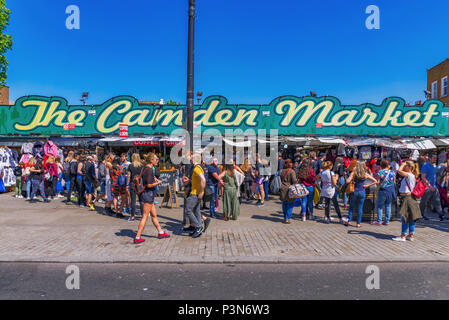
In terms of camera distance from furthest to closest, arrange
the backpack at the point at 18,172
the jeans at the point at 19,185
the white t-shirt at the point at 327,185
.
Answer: the backpack at the point at 18,172 < the jeans at the point at 19,185 < the white t-shirt at the point at 327,185

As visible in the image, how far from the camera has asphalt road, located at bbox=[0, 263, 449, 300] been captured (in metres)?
4.11

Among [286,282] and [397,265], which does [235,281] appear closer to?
[286,282]

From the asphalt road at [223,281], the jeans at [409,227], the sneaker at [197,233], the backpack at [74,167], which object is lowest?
the asphalt road at [223,281]

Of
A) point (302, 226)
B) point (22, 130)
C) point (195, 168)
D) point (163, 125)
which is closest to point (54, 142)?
point (22, 130)

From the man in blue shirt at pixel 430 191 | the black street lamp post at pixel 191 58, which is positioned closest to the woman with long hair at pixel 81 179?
the black street lamp post at pixel 191 58

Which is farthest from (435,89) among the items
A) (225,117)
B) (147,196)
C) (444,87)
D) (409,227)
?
(147,196)

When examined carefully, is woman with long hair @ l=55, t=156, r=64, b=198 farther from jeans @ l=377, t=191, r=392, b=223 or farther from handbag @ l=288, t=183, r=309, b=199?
jeans @ l=377, t=191, r=392, b=223

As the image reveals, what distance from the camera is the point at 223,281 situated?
4574 millimetres

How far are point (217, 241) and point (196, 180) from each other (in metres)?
1.36

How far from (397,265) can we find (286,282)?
2135 mm

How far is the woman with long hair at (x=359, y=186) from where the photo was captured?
7.70 meters

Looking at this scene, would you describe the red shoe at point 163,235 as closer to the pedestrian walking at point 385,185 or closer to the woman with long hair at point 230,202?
the woman with long hair at point 230,202

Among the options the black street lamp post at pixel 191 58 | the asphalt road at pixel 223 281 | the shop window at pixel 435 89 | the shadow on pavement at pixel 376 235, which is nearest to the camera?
the asphalt road at pixel 223 281

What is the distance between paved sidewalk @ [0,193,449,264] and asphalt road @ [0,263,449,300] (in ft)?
0.96
